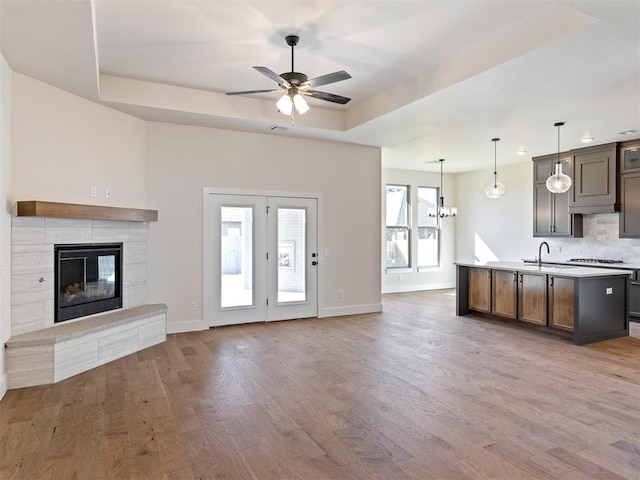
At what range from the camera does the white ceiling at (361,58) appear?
10.6ft

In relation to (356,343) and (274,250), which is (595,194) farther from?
(274,250)

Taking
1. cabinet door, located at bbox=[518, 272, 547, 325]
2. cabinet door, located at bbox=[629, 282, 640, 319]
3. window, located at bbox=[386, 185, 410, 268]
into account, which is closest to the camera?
cabinet door, located at bbox=[518, 272, 547, 325]

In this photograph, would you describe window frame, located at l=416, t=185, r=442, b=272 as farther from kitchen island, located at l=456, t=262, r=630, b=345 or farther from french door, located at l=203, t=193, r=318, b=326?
french door, located at l=203, t=193, r=318, b=326

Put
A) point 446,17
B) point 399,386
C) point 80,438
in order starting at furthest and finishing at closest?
point 399,386, point 446,17, point 80,438

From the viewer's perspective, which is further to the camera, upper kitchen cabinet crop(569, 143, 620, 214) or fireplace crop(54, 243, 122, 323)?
upper kitchen cabinet crop(569, 143, 620, 214)

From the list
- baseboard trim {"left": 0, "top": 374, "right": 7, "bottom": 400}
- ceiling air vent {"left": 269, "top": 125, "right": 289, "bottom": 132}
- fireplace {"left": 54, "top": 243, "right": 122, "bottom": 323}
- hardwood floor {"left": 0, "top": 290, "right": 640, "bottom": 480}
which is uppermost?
ceiling air vent {"left": 269, "top": 125, "right": 289, "bottom": 132}

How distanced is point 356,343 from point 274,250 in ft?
6.67

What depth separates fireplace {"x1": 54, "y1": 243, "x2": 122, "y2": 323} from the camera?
4.34 m

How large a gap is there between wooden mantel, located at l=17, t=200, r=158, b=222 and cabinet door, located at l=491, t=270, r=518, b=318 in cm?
509

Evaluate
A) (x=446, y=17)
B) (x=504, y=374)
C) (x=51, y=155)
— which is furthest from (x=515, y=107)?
(x=51, y=155)

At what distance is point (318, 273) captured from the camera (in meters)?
6.77

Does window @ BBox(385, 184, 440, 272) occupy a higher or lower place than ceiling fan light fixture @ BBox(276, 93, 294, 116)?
lower

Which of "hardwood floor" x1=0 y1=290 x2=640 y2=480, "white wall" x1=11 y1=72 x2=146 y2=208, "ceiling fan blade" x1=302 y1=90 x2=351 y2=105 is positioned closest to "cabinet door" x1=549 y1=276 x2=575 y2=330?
"hardwood floor" x1=0 y1=290 x2=640 y2=480

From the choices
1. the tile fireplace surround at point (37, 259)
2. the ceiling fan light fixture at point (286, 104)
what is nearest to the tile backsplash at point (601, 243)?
the ceiling fan light fixture at point (286, 104)
